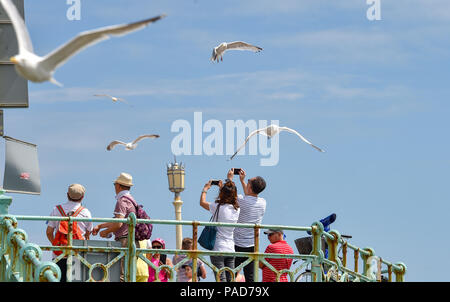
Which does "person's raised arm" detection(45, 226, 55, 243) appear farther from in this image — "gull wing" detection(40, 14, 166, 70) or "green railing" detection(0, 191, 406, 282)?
"gull wing" detection(40, 14, 166, 70)

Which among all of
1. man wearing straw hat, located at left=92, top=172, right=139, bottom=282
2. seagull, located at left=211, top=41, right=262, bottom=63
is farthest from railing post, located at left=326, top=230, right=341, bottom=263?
seagull, located at left=211, top=41, right=262, bottom=63

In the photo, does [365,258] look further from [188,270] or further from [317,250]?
[188,270]

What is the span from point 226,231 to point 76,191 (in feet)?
7.21

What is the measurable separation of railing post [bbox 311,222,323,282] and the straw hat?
3474 millimetres

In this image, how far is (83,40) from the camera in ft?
42.8

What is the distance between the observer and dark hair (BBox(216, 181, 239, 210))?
54.4ft

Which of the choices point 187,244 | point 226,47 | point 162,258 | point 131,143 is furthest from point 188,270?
point 226,47

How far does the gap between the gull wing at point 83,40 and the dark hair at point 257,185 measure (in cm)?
449

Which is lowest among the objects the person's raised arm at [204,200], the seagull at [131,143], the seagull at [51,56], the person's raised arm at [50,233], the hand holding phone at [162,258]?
the hand holding phone at [162,258]

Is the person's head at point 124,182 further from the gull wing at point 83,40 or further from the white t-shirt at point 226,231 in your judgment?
the gull wing at point 83,40

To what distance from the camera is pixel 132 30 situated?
1250cm

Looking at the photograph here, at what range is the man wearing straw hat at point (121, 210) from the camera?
54.3ft

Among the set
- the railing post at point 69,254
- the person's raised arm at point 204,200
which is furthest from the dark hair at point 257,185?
the railing post at point 69,254
